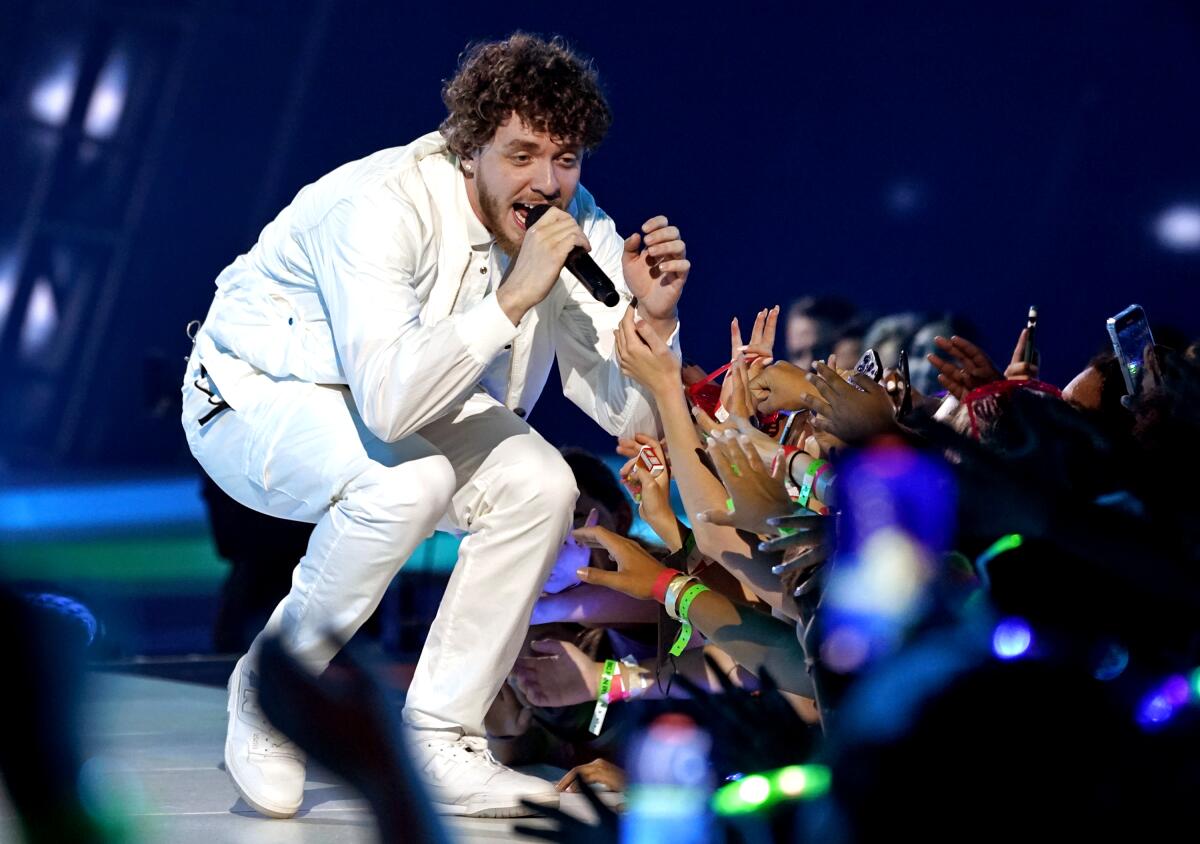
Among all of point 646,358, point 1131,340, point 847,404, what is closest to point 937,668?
point 847,404

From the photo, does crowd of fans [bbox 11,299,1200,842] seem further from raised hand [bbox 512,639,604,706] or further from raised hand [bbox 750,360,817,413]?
raised hand [bbox 512,639,604,706]

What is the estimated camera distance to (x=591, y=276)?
2158 mm

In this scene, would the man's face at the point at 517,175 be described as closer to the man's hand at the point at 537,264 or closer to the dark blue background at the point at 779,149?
the man's hand at the point at 537,264

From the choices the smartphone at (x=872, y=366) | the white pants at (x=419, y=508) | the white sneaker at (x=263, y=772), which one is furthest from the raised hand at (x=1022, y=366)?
the white sneaker at (x=263, y=772)

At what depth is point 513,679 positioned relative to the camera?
254cm

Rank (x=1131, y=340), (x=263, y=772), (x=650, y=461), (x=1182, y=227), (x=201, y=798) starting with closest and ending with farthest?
(x=1131, y=340)
(x=263, y=772)
(x=201, y=798)
(x=650, y=461)
(x=1182, y=227)

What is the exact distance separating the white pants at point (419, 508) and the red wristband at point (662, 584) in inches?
8.3

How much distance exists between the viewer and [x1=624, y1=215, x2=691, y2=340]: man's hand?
7.78 ft

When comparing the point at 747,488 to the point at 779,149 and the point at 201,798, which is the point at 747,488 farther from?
the point at 779,149

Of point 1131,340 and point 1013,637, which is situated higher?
point 1131,340

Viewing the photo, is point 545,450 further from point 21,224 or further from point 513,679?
point 21,224

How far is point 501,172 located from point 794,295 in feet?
7.20

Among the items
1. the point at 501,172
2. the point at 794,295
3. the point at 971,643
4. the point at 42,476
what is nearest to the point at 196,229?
the point at 42,476

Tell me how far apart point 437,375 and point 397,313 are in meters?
0.13
